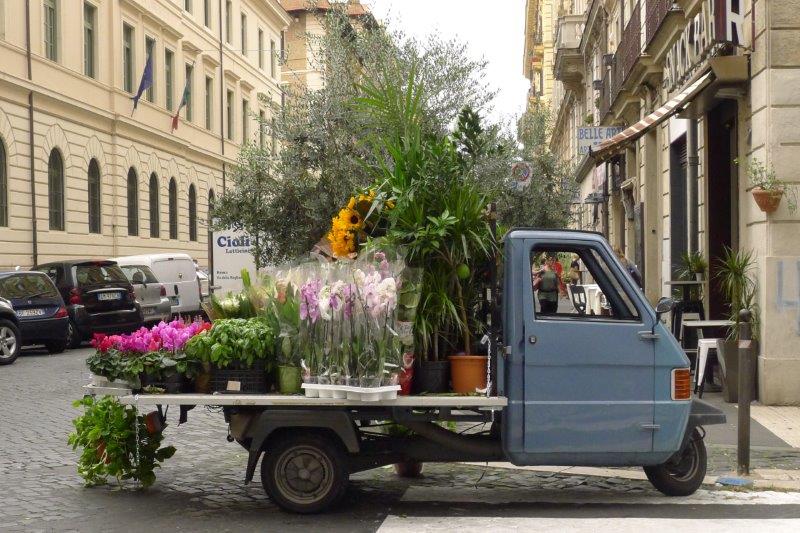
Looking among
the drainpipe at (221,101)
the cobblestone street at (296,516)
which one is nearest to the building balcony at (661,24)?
the cobblestone street at (296,516)

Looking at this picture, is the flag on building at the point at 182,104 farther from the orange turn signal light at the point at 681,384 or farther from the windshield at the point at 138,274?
the orange turn signal light at the point at 681,384

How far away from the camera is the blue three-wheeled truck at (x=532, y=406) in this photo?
673 cm

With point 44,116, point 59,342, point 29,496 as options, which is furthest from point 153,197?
point 29,496

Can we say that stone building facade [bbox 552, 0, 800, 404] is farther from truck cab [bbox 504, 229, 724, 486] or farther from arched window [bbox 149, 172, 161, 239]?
arched window [bbox 149, 172, 161, 239]

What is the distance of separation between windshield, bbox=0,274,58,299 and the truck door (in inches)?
546

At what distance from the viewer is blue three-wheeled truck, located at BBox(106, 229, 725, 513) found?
265 inches

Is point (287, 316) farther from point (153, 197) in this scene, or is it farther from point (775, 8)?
point (153, 197)

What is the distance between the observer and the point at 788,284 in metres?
11.7

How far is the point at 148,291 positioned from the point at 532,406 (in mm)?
18079

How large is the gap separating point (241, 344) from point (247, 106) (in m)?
44.8

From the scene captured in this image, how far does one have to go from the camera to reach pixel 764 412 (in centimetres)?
1117

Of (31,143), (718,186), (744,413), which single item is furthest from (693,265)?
(31,143)

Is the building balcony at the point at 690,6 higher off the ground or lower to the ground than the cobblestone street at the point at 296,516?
higher

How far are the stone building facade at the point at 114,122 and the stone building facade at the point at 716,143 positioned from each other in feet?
22.9
